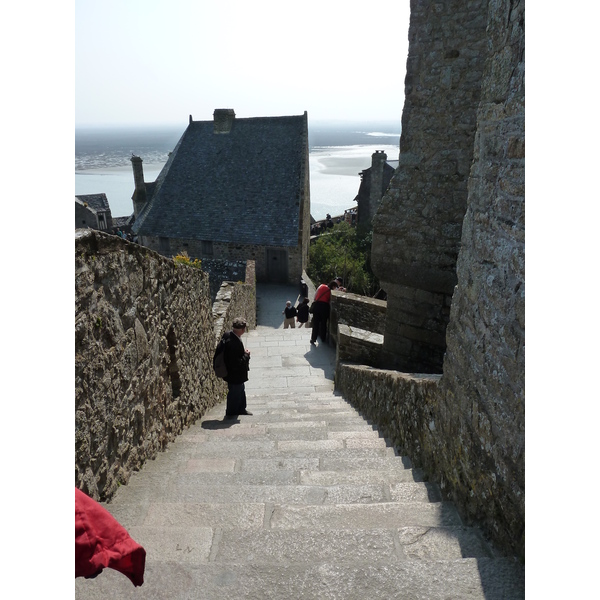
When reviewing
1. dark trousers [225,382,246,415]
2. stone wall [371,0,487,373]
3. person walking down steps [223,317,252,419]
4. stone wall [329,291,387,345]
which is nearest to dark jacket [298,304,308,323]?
stone wall [329,291,387,345]

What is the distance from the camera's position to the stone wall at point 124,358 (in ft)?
8.63

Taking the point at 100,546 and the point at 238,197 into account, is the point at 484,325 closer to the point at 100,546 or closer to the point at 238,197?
the point at 100,546

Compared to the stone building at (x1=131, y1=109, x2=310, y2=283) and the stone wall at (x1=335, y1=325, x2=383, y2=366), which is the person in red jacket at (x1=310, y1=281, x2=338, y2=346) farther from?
the stone building at (x1=131, y1=109, x2=310, y2=283)

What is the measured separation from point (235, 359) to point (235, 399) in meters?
0.59

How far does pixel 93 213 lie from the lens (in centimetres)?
3177

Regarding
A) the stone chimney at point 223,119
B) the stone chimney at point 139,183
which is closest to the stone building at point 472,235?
the stone chimney at point 223,119

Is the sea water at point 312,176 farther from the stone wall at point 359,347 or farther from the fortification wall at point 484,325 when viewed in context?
the fortification wall at point 484,325

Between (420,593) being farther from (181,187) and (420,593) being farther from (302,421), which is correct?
(181,187)

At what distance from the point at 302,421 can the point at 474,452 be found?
9.79 ft

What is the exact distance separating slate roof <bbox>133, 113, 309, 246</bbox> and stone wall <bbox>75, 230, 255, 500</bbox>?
15989 millimetres

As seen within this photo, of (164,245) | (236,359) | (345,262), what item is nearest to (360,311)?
(236,359)

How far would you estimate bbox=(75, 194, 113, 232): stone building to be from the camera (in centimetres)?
3113

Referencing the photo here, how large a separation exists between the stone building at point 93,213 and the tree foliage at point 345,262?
1507 centimetres

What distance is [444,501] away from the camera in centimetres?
295
